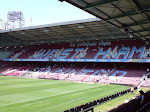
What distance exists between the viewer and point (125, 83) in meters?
33.9

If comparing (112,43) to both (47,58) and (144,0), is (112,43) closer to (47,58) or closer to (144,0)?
(47,58)

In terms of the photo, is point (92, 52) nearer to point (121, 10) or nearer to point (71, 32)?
point (71, 32)

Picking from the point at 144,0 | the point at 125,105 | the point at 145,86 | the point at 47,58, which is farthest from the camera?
the point at 47,58

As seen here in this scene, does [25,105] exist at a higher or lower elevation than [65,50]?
lower

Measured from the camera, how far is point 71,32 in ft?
136

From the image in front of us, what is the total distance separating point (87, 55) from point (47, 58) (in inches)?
505

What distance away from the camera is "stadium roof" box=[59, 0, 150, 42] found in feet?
26.5

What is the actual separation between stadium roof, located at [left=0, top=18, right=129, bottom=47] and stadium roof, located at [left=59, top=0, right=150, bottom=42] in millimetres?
21765

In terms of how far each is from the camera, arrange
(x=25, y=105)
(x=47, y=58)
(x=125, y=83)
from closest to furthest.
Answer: (x=25, y=105) → (x=125, y=83) → (x=47, y=58)

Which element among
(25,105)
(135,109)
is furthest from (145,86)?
(135,109)

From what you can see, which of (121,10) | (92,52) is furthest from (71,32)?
(121,10)

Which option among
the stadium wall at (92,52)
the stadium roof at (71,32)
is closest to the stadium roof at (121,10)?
the stadium roof at (71,32)

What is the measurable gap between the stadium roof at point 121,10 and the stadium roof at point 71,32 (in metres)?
21.8

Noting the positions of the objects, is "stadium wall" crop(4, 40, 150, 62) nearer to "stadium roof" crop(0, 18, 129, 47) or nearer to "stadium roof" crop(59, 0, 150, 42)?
"stadium roof" crop(0, 18, 129, 47)
